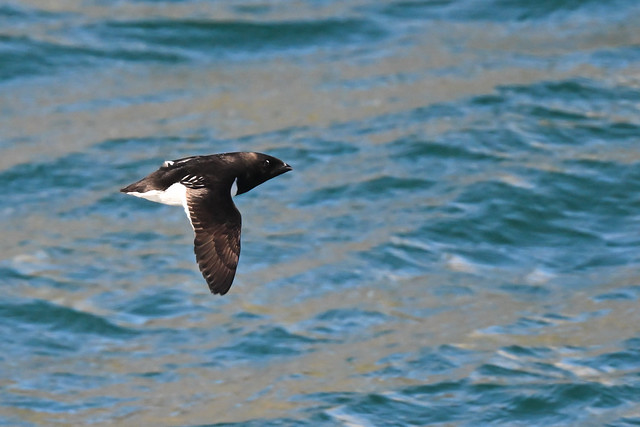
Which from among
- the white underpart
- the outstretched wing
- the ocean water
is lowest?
the ocean water

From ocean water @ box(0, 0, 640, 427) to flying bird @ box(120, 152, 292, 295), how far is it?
2.31 metres

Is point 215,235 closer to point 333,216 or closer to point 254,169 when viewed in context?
point 254,169

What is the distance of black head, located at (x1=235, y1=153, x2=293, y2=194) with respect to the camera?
7875mm

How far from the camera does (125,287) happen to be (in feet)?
36.6

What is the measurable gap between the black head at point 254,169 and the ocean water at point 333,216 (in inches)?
86.7

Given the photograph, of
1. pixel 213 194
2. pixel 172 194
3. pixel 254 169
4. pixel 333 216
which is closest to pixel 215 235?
pixel 213 194

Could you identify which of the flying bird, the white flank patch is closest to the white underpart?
the flying bird

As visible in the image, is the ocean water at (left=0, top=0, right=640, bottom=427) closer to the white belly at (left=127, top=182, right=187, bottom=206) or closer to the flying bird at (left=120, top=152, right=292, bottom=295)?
the flying bird at (left=120, top=152, right=292, bottom=295)

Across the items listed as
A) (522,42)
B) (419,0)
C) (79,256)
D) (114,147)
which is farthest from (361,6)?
(79,256)

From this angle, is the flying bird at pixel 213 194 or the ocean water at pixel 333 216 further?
the ocean water at pixel 333 216

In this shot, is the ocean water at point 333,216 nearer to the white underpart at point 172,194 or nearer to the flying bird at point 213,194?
the flying bird at point 213,194

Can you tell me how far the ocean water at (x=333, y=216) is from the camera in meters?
9.94

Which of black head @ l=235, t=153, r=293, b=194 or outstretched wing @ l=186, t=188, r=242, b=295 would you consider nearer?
outstretched wing @ l=186, t=188, r=242, b=295

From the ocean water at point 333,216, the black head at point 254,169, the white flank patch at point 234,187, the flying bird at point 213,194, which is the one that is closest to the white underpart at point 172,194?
the flying bird at point 213,194
